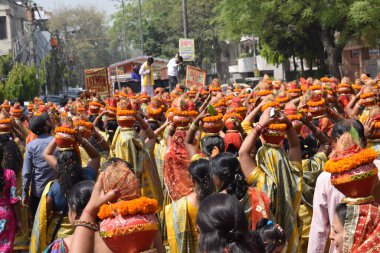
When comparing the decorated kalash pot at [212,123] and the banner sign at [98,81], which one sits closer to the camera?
the decorated kalash pot at [212,123]

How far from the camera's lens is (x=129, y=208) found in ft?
12.4

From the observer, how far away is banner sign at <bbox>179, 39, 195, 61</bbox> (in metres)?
24.3

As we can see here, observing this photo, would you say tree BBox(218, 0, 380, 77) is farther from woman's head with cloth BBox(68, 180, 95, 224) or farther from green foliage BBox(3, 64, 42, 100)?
woman's head with cloth BBox(68, 180, 95, 224)

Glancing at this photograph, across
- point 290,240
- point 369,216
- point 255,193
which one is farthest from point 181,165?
point 369,216

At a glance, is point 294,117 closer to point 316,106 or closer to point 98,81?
point 316,106

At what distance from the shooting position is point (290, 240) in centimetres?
611

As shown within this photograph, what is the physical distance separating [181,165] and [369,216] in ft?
14.7

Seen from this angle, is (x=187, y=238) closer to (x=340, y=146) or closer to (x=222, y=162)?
(x=222, y=162)

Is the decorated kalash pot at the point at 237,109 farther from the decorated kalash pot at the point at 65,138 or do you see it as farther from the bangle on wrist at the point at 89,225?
the bangle on wrist at the point at 89,225

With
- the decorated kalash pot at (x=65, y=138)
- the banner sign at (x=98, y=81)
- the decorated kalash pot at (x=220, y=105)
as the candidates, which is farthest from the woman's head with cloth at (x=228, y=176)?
the banner sign at (x=98, y=81)

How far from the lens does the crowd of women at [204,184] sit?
12.6 ft

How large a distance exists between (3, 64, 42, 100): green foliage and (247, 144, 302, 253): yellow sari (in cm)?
3909

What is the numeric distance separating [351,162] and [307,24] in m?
30.0

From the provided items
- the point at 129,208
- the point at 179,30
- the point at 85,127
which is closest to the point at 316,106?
the point at 85,127
